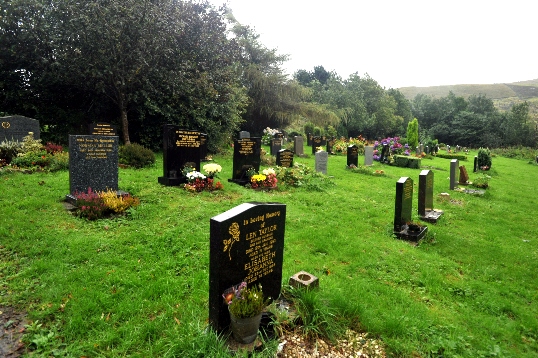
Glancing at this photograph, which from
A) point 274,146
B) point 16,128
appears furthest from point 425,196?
point 16,128

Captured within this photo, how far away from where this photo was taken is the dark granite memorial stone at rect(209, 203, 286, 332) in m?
2.98

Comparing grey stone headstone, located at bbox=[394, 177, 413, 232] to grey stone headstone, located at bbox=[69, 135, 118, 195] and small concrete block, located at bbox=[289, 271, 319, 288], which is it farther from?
grey stone headstone, located at bbox=[69, 135, 118, 195]

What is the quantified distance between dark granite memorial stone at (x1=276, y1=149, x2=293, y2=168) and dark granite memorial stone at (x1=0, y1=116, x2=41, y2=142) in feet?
30.0

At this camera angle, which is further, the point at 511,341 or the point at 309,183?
the point at 309,183

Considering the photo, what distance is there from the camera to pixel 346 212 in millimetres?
8164

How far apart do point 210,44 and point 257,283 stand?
1592 centimetres

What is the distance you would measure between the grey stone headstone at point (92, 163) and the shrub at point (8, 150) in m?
4.59

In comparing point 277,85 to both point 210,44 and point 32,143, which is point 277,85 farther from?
point 32,143

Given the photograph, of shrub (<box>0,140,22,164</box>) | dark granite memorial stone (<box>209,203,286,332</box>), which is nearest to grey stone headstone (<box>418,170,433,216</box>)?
dark granite memorial stone (<box>209,203,286,332</box>)

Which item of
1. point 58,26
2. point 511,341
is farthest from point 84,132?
point 511,341

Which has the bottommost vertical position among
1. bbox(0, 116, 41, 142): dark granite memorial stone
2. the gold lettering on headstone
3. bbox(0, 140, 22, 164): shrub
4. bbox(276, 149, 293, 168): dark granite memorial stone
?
the gold lettering on headstone

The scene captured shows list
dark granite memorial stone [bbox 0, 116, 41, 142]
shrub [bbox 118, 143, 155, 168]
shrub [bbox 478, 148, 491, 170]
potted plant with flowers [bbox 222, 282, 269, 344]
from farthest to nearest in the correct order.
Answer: shrub [bbox 478, 148, 491, 170] < shrub [bbox 118, 143, 155, 168] < dark granite memorial stone [bbox 0, 116, 41, 142] < potted plant with flowers [bbox 222, 282, 269, 344]

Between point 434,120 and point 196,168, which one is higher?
point 434,120

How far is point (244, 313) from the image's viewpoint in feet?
9.15
